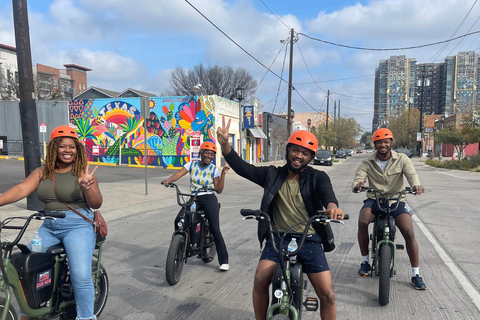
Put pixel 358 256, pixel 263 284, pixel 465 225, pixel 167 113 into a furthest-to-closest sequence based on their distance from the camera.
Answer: pixel 167 113, pixel 465 225, pixel 358 256, pixel 263 284

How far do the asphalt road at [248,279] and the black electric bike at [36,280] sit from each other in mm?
745

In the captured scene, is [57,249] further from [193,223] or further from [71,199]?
[193,223]

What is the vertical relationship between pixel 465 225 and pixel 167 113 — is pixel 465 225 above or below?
below

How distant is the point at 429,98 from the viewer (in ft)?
350

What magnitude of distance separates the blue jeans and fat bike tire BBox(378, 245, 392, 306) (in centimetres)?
288

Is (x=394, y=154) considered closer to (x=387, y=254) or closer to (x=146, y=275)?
(x=387, y=254)

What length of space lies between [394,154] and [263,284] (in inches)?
114

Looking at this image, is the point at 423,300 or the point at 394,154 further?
the point at 394,154

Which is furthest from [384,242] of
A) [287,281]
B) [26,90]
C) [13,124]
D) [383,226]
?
[13,124]

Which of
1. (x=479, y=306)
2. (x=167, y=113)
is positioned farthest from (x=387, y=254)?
(x=167, y=113)

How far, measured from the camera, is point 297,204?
10.2 feet

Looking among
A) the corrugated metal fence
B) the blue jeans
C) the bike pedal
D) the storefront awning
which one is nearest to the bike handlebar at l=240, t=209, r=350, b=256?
the bike pedal

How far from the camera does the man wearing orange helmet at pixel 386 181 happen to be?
180 inches

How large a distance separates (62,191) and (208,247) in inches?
108
